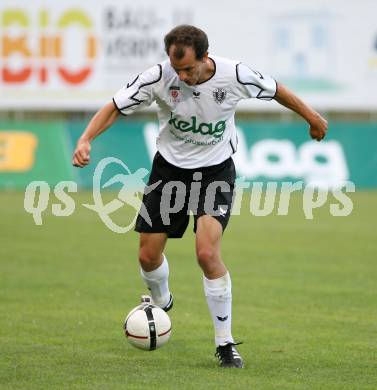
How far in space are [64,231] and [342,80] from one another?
562 inches

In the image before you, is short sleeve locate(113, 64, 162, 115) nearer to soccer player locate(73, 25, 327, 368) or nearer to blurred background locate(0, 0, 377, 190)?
soccer player locate(73, 25, 327, 368)

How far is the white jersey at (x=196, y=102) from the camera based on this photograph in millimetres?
7484

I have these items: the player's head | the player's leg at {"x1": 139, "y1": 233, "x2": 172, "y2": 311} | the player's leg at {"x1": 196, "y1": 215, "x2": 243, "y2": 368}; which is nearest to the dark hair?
the player's head

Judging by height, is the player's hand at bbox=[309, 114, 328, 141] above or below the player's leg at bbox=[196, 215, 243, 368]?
above

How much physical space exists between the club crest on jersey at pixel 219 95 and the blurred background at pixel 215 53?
17386 millimetres

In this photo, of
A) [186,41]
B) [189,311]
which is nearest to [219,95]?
[186,41]

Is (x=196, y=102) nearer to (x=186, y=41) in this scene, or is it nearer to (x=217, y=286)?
(x=186, y=41)

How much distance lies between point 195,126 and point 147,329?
1528mm

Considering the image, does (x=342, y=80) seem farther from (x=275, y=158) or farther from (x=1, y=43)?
(x=1, y=43)

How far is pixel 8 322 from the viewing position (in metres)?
8.96

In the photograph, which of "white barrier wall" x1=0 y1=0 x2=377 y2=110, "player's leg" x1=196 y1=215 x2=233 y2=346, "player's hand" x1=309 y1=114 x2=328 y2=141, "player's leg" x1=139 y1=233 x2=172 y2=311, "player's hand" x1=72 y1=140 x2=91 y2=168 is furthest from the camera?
"white barrier wall" x1=0 y1=0 x2=377 y2=110

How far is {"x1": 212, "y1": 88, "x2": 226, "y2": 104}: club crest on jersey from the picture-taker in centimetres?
752

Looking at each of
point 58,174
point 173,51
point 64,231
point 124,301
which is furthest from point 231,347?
point 58,174

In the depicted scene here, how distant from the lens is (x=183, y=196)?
776 cm
